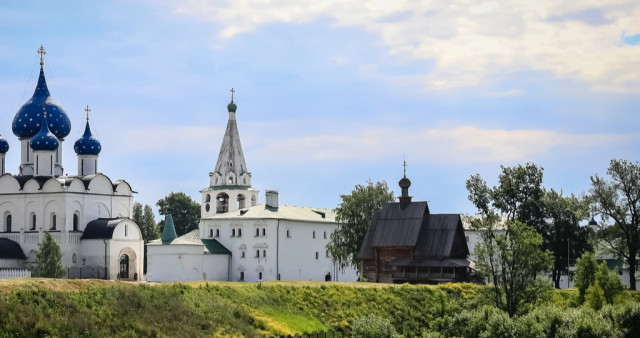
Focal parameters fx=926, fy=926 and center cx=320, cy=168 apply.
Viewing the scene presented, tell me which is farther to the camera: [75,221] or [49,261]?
[75,221]

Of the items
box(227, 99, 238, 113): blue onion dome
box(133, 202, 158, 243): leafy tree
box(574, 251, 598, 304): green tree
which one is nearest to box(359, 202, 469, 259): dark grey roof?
box(574, 251, 598, 304): green tree

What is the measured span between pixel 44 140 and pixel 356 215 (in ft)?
78.3

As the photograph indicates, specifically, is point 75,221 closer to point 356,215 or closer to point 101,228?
point 101,228

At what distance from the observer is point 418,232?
56.5m

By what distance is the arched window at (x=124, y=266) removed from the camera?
225 ft

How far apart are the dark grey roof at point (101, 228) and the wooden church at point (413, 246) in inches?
789

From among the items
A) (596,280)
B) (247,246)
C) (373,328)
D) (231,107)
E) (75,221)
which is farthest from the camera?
(231,107)

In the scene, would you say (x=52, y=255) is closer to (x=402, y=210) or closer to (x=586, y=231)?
(x=402, y=210)

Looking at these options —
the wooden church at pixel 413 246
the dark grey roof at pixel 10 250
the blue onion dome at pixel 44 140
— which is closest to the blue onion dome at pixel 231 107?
the blue onion dome at pixel 44 140

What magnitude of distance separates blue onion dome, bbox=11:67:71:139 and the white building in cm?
1194

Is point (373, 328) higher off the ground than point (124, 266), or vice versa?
point (124, 266)

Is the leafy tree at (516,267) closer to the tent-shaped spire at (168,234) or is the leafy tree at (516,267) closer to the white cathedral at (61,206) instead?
the tent-shaped spire at (168,234)

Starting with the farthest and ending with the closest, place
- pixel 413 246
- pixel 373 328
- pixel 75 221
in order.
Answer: pixel 75 221
pixel 413 246
pixel 373 328

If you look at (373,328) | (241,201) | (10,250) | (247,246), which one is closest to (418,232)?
(247,246)
